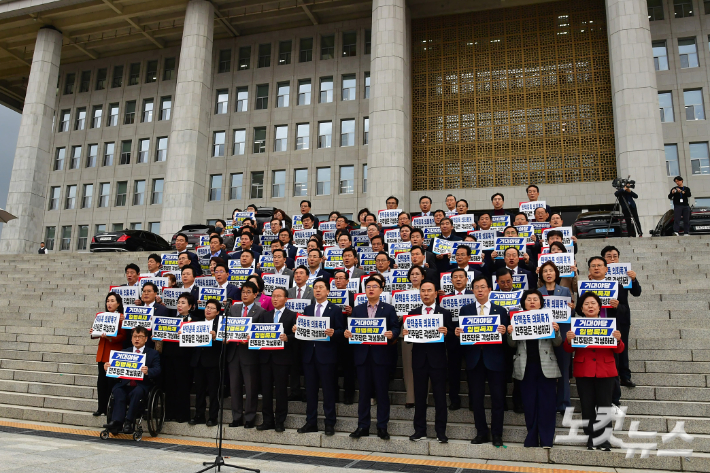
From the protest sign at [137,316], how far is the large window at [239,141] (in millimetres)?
30782

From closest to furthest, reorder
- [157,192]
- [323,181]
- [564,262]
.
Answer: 1. [564,262]
2. [323,181]
3. [157,192]

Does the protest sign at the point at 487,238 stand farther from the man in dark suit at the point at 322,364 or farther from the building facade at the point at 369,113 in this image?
the building facade at the point at 369,113

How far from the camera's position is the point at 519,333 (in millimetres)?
7156

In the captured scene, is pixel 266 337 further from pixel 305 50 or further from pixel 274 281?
pixel 305 50

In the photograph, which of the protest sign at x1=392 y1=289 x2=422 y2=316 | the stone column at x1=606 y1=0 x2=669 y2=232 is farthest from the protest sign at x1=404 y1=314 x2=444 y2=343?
the stone column at x1=606 y1=0 x2=669 y2=232

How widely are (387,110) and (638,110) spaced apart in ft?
40.4

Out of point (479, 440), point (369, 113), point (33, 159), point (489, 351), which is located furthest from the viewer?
point (33, 159)

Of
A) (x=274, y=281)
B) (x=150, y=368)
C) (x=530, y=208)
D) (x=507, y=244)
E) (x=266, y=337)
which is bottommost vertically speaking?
(x=150, y=368)

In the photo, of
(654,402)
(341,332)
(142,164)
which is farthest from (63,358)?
(142,164)

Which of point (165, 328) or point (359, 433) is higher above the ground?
point (165, 328)

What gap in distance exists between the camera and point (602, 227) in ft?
60.8

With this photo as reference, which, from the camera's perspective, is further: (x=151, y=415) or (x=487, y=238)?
(x=487, y=238)

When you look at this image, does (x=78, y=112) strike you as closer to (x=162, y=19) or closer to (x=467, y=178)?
(x=162, y=19)

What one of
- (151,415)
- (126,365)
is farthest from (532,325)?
(126,365)
